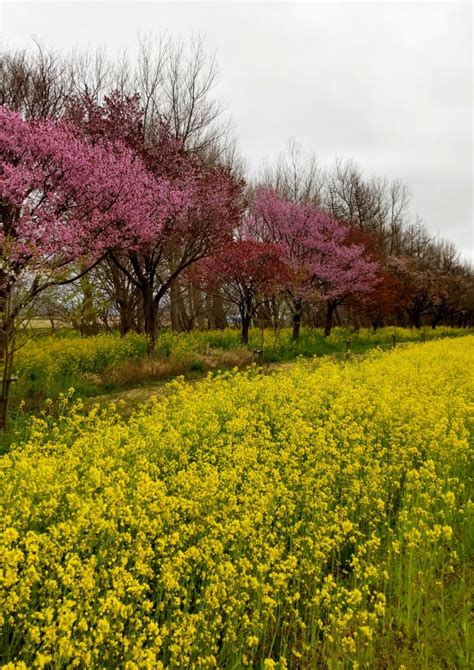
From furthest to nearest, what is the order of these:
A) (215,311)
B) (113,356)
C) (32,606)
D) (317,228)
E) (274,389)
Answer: (215,311) < (317,228) < (113,356) < (274,389) < (32,606)

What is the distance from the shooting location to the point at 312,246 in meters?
25.5

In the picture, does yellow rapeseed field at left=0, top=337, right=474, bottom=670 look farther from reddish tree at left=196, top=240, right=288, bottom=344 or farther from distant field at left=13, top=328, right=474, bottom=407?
reddish tree at left=196, top=240, right=288, bottom=344

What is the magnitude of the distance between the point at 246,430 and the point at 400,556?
2.78 m

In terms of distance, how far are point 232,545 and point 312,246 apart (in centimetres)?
2344

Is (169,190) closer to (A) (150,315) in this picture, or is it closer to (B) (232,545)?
(A) (150,315)

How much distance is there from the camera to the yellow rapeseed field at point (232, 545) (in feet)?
8.66

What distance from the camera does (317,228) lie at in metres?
25.7

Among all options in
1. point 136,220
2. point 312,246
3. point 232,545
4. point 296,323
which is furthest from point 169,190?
point 232,545

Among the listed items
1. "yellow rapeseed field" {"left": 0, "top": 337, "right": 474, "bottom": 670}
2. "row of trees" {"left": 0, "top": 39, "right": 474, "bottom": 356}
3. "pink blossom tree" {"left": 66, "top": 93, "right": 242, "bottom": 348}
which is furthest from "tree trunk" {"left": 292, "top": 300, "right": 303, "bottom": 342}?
"yellow rapeseed field" {"left": 0, "top": 337, "right": 474, "bottom": 670}

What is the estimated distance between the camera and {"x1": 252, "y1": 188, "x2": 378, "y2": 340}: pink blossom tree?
82.8ft

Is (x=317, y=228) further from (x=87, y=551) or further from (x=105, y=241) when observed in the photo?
(x=87, y=551)

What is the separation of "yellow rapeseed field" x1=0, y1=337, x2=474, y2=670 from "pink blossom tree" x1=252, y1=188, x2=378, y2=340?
753 inches

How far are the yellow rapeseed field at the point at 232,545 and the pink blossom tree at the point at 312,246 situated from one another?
19.1m

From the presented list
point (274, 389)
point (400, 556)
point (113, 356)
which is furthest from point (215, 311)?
point (400, 556)
